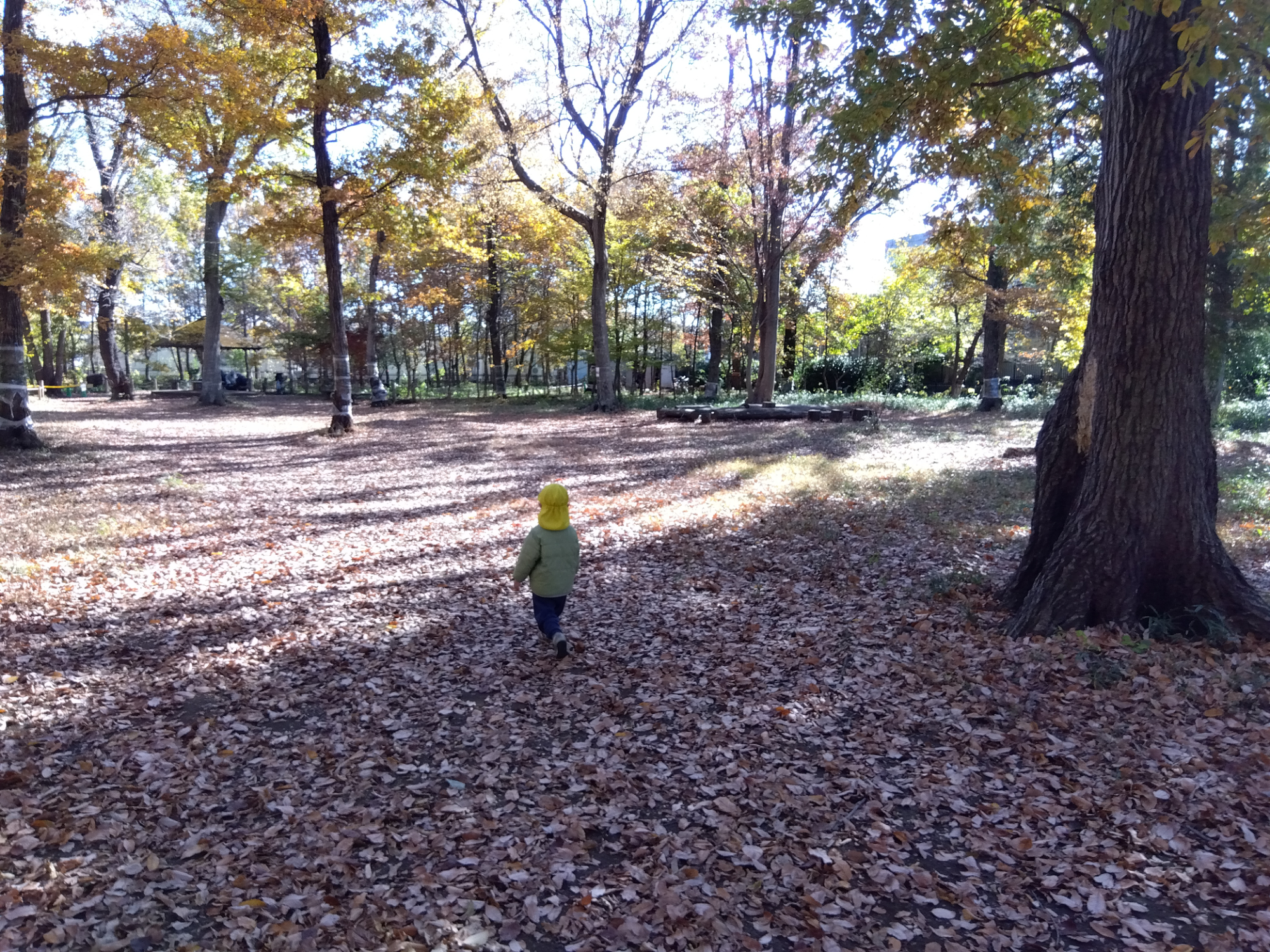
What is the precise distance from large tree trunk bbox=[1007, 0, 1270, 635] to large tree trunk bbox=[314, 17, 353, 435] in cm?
1498

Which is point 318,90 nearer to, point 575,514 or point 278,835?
point 575,514

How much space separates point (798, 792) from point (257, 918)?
2364mm

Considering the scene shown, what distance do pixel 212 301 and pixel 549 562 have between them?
26.9m

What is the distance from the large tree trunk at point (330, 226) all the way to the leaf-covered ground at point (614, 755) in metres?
10.1

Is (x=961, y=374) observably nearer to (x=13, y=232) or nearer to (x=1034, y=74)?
(x=1034, y=74)

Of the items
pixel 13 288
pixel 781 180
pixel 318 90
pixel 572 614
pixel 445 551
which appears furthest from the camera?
pixel 781 180

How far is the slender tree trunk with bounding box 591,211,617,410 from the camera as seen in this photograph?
78.0 feet

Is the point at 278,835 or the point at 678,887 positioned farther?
the point at 278,835

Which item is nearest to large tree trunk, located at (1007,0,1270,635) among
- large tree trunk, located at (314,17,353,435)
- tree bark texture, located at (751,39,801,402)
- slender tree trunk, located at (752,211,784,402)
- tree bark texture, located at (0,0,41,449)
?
tree bark texture, located at (0,0,41,449)

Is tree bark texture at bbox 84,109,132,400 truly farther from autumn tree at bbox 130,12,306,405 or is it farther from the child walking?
the child walking

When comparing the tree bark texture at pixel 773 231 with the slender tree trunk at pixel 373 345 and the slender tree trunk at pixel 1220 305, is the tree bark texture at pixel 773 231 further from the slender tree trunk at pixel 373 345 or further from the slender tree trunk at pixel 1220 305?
the slender tree trunk at pixel 373 345

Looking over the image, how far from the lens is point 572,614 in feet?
20.8

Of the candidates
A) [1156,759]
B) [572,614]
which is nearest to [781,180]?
[572,614]

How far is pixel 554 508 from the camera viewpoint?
17.3ft
